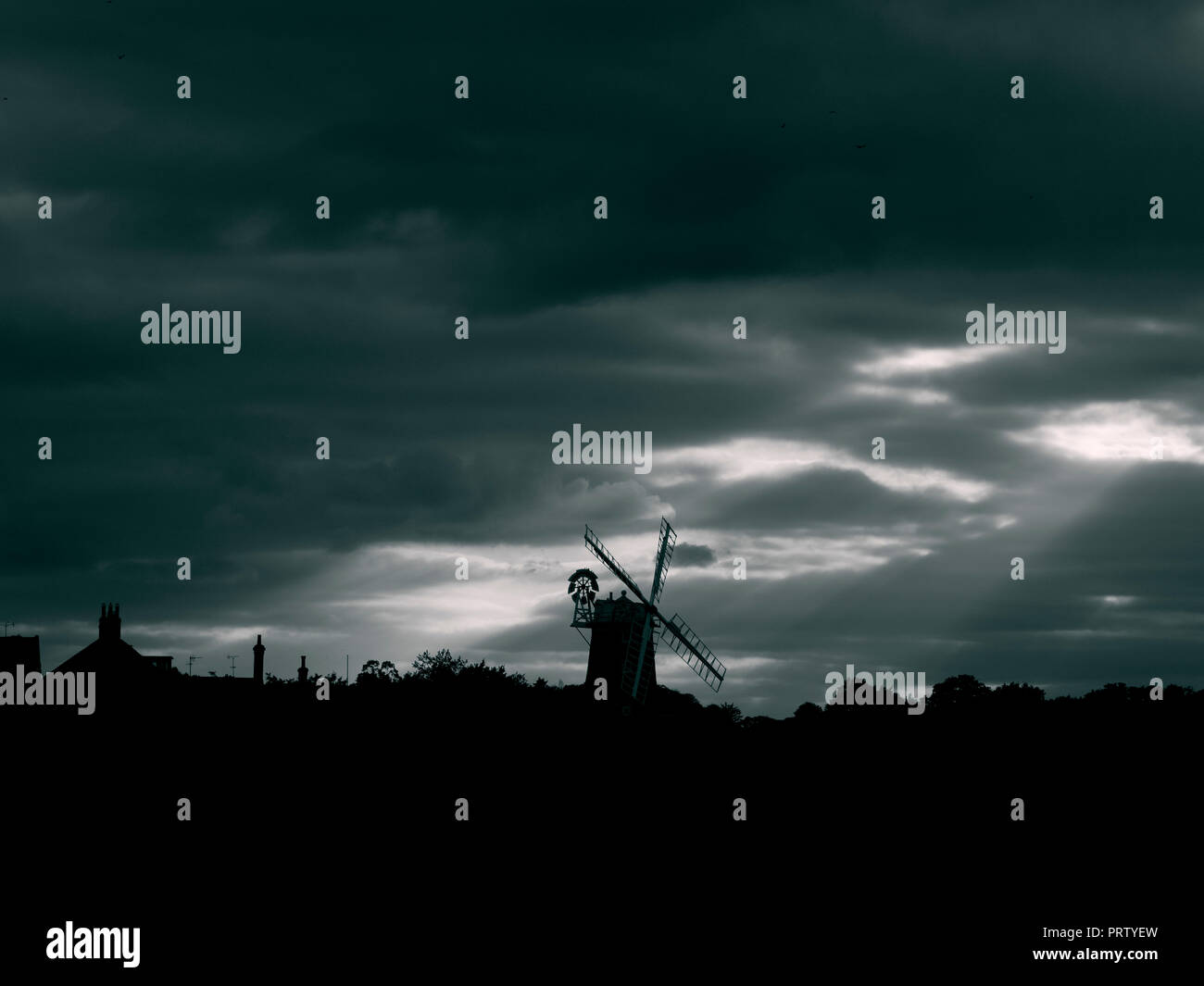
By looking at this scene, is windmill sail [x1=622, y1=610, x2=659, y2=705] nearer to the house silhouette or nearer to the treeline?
the treeline

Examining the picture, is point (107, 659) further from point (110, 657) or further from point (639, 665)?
point (639, 665)

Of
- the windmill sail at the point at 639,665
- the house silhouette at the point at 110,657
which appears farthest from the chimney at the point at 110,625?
the windmill sail at the point at 639,665

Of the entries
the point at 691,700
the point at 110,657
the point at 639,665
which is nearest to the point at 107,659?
the point at 110,657

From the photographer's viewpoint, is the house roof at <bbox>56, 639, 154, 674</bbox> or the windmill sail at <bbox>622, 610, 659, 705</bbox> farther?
the house roof at <bbox>56, 639, 154, 674</bbox>

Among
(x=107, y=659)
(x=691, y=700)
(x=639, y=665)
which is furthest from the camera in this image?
(x=691, y=700)

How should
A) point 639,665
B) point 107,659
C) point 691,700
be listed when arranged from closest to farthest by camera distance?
1. point 639,665
2. point 107,659
3. point 691,700

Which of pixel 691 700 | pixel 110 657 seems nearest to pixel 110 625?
pixel 110 657

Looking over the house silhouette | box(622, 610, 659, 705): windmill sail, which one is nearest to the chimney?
the house silhouette

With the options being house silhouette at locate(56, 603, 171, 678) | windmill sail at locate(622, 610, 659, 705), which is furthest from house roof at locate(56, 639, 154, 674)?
windmill sail at locate(622, 610, 659, 705)

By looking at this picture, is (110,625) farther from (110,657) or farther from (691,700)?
(691,700)

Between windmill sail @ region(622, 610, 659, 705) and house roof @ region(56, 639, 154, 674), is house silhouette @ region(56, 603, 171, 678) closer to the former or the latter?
house roof @ region(56, 639, 154, 674)

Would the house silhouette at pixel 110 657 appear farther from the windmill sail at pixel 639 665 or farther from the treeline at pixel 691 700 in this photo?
the windmill sail at pixel 639 665

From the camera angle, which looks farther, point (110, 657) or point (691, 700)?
point (691, 700)
